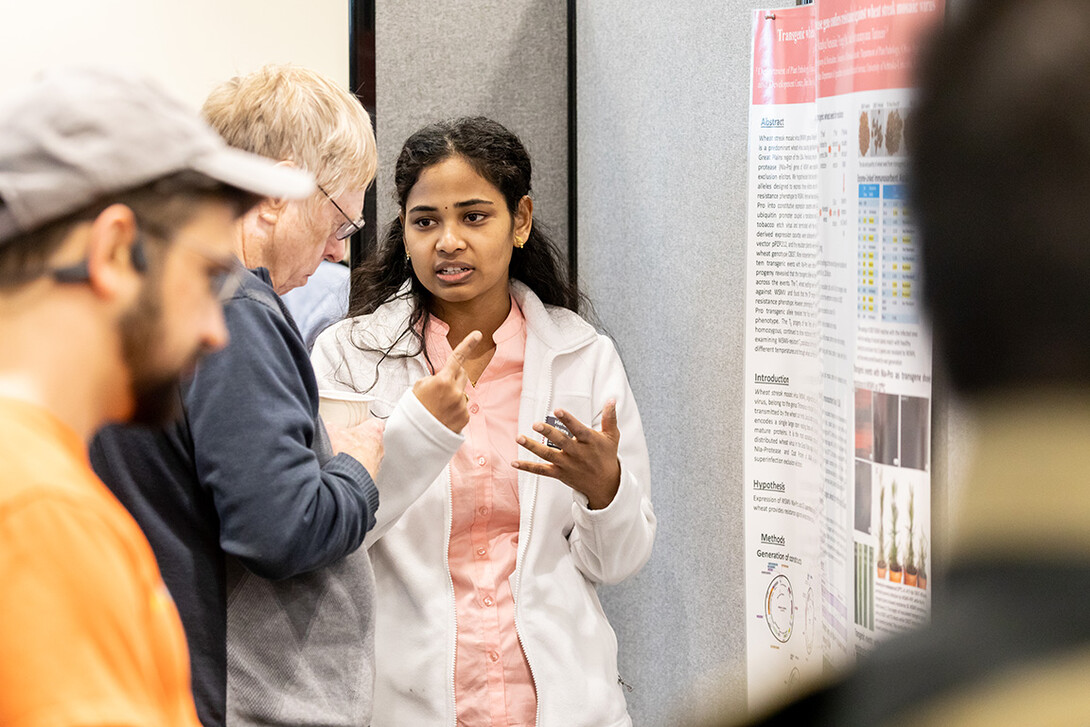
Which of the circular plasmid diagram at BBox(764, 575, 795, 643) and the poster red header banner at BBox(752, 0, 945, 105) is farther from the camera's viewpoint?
the circular plasmid diagram at BBox(764, 575, 795, 643)

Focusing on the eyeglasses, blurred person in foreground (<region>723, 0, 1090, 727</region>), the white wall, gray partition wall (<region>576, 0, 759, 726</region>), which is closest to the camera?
blurred person in foreground (<region>723, 0, 1090, 727</region>)

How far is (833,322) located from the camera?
1.21 metres

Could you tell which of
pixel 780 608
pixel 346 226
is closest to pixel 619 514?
pixel 780 608

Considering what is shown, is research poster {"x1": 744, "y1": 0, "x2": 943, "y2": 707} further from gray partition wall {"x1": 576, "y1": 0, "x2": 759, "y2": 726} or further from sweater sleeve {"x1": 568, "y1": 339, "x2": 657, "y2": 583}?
gray partition wall {"x1": 576, "y1": 0, "x2": 759, "y2": 726}

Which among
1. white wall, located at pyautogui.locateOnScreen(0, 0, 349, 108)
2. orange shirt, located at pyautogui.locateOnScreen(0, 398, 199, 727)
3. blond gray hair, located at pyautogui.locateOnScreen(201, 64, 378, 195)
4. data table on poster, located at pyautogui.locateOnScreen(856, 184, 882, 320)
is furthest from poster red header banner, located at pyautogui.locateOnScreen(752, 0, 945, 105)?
white wall, located at pyautogui.locateOnScreen(0, 0, 349, 108)

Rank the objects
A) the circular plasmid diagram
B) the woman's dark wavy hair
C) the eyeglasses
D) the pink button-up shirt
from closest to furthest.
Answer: the eyeglasses
the circular plasmid diagram
the pink button-up shirt
the woman's dark wavy hair

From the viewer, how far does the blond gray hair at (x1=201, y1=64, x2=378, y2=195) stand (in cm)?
119

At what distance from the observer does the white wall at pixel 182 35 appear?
2.77 metres

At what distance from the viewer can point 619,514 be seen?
1518 mm

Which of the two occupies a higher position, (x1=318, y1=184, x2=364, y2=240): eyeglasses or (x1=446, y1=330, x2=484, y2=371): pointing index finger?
(x1=318, y1=184, x2=364, y2=240): eyeglasses

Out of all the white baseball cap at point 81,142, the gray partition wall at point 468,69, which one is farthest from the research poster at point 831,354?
the gray partition wall at point 468,69

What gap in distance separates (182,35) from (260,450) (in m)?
2.15

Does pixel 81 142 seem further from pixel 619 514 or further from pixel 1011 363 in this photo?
pixel 619 514

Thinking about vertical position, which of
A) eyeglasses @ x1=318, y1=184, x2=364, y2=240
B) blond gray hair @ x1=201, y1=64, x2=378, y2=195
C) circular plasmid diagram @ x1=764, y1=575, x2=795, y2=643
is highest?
blond gray hair @ x1=201, y1=64, x2=378, y2=195
